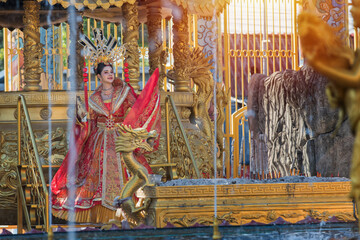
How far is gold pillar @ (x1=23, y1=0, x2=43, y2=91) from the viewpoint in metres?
8.36

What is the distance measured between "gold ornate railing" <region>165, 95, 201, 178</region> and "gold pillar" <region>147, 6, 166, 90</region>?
1305mm

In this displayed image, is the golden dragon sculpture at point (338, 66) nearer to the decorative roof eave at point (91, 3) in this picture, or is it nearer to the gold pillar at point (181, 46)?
the decorative roof eave at point (91, 3)

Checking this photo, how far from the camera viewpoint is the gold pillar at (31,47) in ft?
27.4

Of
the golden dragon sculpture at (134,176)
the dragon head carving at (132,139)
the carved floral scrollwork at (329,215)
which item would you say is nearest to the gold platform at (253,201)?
the carved floral scrollwork at (329,215)

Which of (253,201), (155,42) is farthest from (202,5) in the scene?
(253,201)

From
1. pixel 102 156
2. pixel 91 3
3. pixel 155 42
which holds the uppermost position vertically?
pixel 91 3

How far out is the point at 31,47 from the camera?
8367mm

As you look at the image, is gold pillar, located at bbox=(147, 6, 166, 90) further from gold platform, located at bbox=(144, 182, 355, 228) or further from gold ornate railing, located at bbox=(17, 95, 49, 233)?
gold platform, located at bbox=(144, 182, 355, 228)

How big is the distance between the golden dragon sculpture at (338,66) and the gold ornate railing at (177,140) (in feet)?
19.4

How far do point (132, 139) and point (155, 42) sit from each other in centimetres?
388

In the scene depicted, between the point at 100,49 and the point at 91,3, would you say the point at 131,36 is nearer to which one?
the point at 91,3

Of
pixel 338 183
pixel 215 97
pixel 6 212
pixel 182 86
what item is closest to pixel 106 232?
pixel 338 183

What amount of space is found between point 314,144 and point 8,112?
11.2 feet

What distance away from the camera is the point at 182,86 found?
9.12 m
